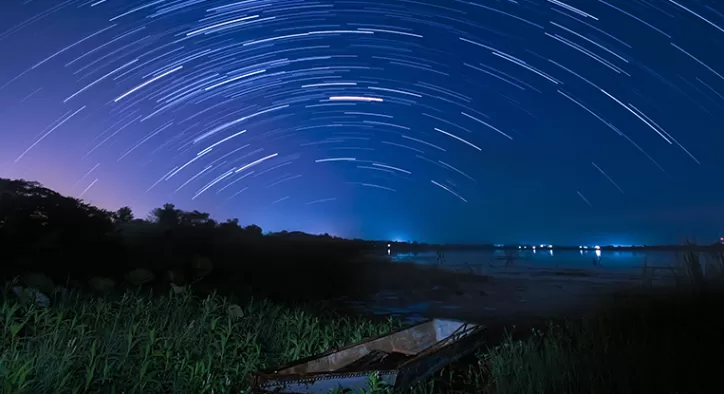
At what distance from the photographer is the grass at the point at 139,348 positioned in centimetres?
679

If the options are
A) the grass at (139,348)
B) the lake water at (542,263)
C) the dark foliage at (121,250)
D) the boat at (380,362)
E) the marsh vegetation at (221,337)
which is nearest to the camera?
the grass at (139,348)

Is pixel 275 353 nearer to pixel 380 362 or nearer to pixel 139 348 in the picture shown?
pixel 380 362

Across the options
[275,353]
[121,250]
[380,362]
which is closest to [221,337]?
[275,353]

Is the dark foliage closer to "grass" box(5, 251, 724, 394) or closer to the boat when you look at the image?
"grass" box(5, 251, 724, 394)

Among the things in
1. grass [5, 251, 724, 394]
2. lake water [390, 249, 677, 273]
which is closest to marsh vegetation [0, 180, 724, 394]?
grass [5, 251, 724, 394]

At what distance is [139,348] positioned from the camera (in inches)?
332

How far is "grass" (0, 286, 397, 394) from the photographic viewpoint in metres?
6.79

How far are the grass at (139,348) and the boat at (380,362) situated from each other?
4.38 feet

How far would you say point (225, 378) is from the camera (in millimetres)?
8508

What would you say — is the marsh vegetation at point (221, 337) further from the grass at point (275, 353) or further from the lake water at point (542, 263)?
the lake water at point (542, 263)

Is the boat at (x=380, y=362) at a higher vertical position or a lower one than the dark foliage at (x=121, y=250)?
lower

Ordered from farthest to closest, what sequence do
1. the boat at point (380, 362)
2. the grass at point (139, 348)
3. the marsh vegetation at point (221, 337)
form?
the marsh vegetation at point (221, 337) → the boat at point (380, 362) → the grass at point (139, 348)

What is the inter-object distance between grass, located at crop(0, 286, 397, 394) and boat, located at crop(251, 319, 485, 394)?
4.38 ft

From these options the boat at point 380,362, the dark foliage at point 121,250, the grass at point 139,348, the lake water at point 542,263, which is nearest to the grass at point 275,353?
the grass at point 139,348
